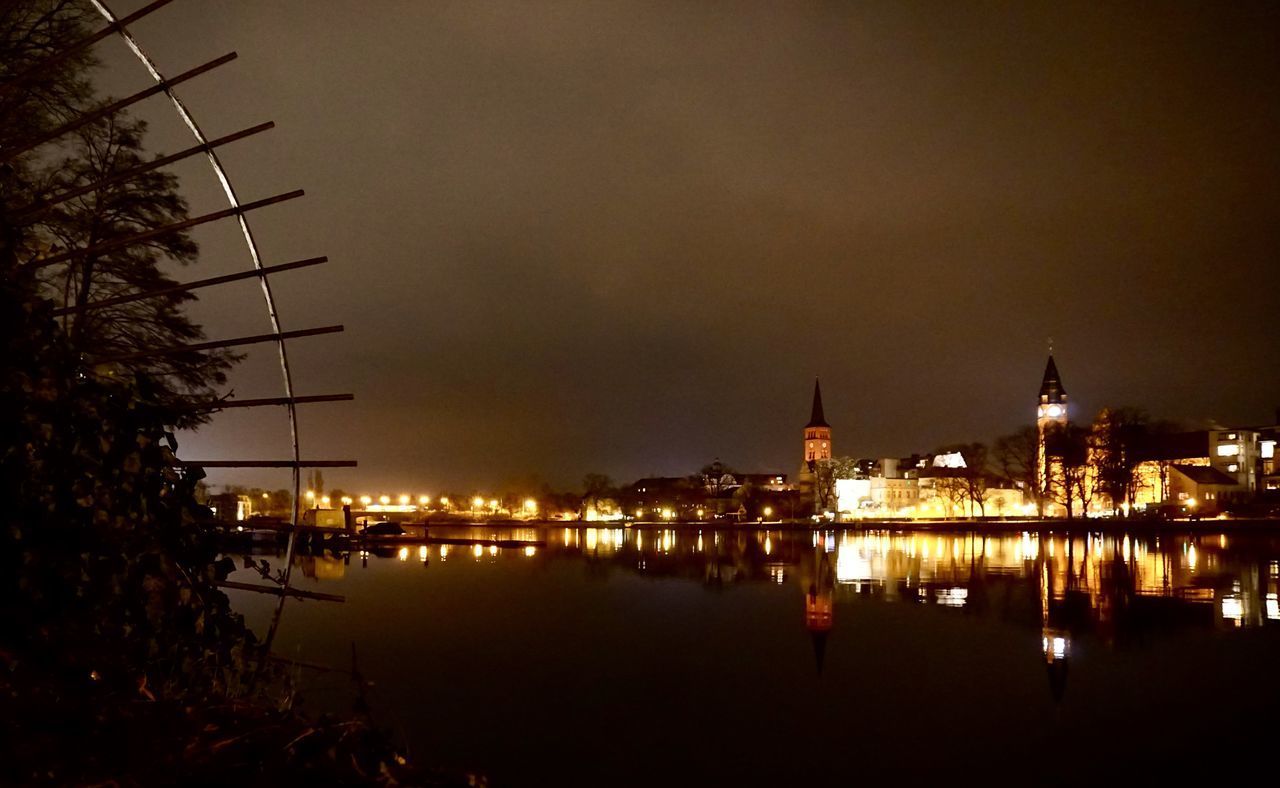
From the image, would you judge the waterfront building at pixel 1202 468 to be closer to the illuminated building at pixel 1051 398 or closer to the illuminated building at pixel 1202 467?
the illuminated building at pixel 1202 467

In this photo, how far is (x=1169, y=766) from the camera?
36.2ft

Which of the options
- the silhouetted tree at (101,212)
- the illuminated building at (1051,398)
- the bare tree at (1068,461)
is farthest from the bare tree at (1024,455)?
the silhouetted tree at (101,212)

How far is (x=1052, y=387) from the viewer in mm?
164500

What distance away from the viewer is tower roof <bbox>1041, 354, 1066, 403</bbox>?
164000mm

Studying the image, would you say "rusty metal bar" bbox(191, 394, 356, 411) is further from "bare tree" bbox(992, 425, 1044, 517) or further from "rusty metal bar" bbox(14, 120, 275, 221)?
"bare tree" bbox(992, 425, 1044, 517)

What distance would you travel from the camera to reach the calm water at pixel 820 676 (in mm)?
11523

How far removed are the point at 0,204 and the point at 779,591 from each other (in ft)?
92.5

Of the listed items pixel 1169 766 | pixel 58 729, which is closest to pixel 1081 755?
pixel 1169 766

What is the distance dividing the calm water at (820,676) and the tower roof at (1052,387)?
5487 inches

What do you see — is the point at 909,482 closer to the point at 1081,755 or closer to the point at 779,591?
the point at 779,591

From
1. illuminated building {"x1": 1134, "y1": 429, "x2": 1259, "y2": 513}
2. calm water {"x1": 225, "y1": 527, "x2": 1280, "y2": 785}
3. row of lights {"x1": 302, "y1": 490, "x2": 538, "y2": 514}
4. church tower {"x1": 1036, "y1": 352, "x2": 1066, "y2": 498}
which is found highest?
church tower {"x1": 1036, "y1": 352, "x2": 1066, "y2": 498}

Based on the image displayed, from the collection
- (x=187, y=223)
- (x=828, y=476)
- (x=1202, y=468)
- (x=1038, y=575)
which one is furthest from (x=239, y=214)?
(x=1202, y=468)

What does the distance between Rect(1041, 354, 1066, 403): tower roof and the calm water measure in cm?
13936

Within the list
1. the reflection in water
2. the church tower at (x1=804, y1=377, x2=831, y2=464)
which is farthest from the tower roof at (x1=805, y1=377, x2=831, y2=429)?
the reflection in water
